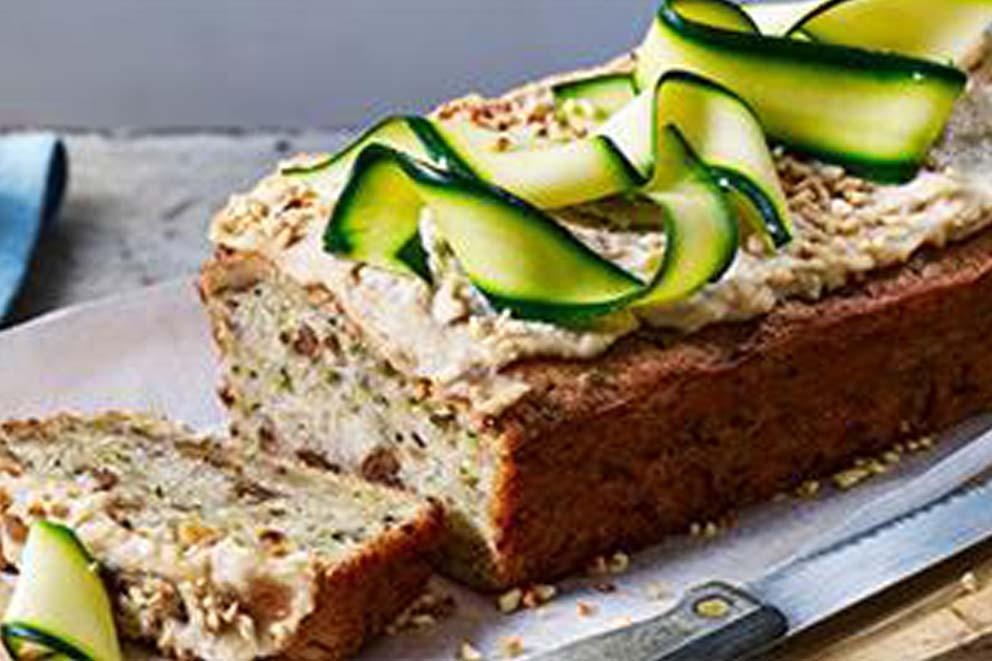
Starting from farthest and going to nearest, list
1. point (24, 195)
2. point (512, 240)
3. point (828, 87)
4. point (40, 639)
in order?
point (24, 195), point (828, 87), point (512, 240), point (40, 639)

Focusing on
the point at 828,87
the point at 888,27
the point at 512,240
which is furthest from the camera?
the point at 888,27

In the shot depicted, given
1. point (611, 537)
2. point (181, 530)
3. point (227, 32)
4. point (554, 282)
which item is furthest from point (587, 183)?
point (227, 32)

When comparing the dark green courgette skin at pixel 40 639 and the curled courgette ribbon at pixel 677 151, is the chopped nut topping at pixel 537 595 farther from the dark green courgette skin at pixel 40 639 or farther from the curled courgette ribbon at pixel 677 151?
the dark green courgette skin at pixel 40 639

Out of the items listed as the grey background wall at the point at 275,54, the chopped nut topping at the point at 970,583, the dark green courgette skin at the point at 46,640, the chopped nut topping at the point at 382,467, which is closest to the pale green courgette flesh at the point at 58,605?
the dark green courgette skin at the point at 46,640

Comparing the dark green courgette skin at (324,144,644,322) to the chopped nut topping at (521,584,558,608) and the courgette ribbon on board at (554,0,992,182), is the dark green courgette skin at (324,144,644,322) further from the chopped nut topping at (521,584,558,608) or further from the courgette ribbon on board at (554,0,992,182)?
the courgette ribbon on board at (554,0,992,182)

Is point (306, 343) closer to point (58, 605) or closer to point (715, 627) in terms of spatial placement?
point (58, 605)

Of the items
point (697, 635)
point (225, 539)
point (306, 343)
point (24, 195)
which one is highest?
point (24, 195)

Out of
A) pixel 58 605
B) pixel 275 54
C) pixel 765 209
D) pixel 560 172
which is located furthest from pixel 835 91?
pixel 275 54

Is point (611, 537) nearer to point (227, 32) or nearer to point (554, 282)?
point (554, 282)
